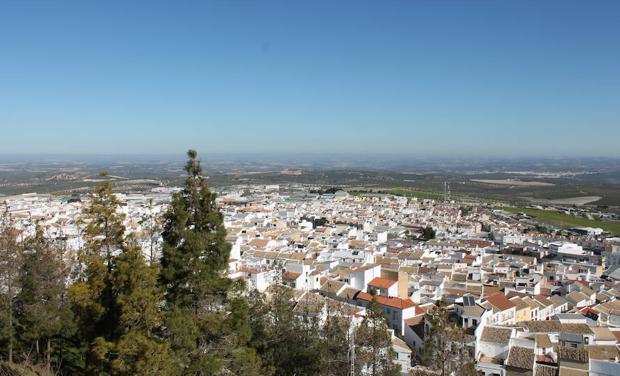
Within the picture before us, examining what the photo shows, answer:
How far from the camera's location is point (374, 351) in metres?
12.6

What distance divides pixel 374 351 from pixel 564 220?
67.9 metres

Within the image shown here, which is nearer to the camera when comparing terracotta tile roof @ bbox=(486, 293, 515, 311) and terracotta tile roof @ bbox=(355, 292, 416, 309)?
terracotta tile roof @ bbox=(355, 292, 416, 309)

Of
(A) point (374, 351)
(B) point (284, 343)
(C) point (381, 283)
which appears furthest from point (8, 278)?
(C) point (381, 283)

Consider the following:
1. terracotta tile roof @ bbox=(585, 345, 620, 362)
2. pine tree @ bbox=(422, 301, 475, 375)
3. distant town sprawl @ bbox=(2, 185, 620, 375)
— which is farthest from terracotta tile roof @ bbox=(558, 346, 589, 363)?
pine tree @ bbox=(422, 301, 475, 375)

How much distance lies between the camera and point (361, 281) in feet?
82.6

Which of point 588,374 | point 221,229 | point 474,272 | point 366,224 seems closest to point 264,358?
point 221,229

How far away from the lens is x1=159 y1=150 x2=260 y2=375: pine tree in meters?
9.28

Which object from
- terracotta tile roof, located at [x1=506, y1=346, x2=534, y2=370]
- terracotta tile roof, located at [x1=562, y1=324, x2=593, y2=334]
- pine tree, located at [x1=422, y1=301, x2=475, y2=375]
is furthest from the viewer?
terracotta tile roof, located at [x1=562, y1=324, x2=593, y2=334]

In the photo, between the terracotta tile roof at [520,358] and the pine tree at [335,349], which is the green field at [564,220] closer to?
the terracotta tile roof at [520,358]

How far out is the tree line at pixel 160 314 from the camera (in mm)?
8234

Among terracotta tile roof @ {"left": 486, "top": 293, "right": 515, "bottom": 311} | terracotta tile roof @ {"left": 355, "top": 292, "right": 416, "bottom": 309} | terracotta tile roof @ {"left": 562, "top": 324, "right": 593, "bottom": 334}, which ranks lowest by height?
terracotta tile roof @ {"left": 562, "top": 324, "right": 593, "bottom": 334}

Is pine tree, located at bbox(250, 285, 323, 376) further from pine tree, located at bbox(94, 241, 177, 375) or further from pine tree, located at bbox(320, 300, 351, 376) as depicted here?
pine tree, located at bbox(94, 241, 177, 375)

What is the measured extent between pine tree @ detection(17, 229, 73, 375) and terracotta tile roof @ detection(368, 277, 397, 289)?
14559 millimetres

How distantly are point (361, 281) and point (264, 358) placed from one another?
42.9ft
